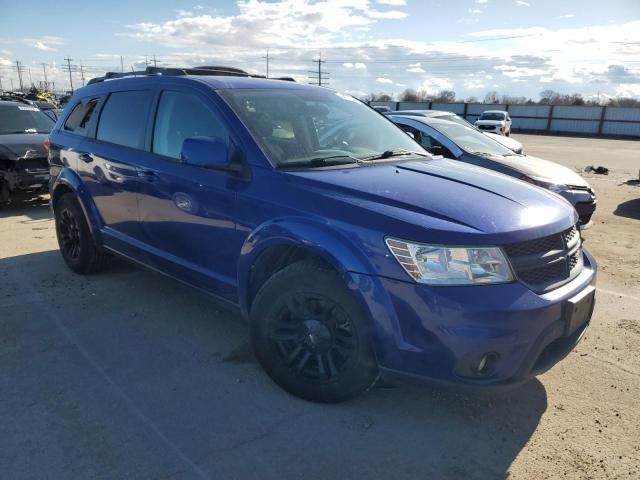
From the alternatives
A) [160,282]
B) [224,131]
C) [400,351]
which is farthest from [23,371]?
[400,351]

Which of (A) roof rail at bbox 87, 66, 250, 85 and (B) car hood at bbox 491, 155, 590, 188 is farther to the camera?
(B) car hood at bbox 491, 155, 590, 188

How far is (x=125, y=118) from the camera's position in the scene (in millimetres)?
4332

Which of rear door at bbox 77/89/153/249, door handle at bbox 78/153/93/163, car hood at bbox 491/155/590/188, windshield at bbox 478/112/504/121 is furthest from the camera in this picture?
windshield at bbox 478/112/504/121

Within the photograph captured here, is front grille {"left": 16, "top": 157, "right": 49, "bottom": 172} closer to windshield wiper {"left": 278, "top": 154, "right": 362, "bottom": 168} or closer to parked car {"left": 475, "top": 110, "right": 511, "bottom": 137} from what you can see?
windshield wiper {"left": 278, "top": 154, "right": 362, "bottom": 168}

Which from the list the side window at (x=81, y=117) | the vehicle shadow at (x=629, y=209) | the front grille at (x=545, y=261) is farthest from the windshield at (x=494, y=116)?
the front grille at (x=545, y=261)

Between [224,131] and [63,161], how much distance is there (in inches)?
104

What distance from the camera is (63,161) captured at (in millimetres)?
5148

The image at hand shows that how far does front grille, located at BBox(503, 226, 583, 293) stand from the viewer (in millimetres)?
2551

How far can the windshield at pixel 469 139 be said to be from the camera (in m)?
7.51

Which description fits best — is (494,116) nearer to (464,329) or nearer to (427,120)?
(427,120)

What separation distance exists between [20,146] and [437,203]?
26.3 ft

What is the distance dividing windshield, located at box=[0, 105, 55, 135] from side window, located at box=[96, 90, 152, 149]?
564 cm

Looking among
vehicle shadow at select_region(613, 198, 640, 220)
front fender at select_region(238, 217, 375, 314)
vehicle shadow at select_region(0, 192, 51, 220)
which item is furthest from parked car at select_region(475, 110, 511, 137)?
front fender at select_region(238, 217, 375, 314)

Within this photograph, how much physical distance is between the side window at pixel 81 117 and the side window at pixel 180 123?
4.46 ft
